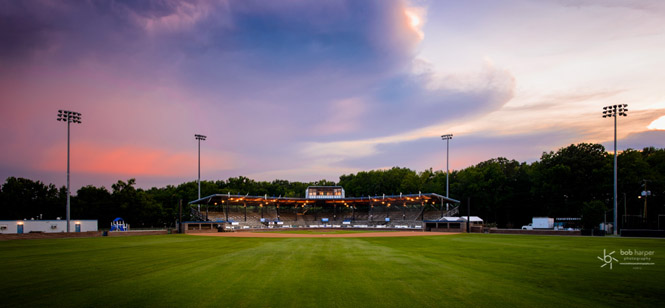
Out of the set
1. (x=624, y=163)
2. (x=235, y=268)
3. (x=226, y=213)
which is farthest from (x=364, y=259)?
(x=624, y=163)

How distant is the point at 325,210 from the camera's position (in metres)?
89.0

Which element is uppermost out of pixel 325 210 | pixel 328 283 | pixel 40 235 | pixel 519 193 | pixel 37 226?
pixel 328 283

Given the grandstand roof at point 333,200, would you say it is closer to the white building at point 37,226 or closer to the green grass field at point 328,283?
the white building at point 37,226

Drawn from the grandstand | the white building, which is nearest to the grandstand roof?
the grandstand

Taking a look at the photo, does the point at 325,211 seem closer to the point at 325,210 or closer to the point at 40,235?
the point at 325,210

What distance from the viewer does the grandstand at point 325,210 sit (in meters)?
70.7

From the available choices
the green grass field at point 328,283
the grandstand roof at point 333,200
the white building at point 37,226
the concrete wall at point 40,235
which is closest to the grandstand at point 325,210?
the grandstand roof at point 333,200

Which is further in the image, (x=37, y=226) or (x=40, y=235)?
(x=37, y=226)

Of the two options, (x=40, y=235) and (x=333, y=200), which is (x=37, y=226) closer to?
(x=40, y=235)

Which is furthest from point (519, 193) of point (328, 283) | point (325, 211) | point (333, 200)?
point (328, 283)

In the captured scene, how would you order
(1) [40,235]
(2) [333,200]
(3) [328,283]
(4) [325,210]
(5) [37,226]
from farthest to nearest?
(4) [325,210] < (2) [333,200] < (5) [37,226] < (1) [40,235] < (3) [328,283]

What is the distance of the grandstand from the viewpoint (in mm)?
70688

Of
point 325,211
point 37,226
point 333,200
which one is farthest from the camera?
point 325,211

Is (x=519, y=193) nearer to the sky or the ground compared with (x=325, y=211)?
nearer to the sky
